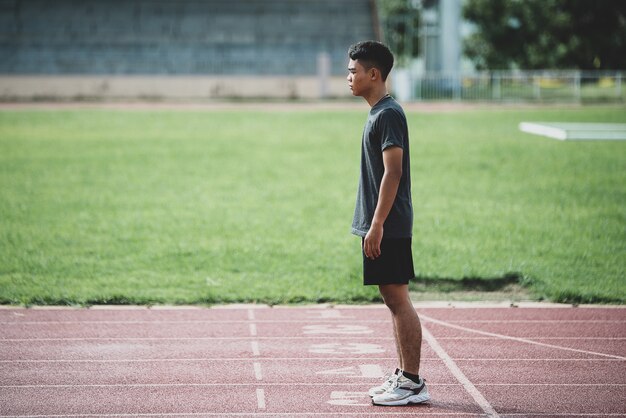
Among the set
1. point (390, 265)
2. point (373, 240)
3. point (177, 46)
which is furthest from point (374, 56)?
point (177, 46)

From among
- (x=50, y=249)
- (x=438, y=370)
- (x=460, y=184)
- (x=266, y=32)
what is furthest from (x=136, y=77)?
(x=438, y=370)

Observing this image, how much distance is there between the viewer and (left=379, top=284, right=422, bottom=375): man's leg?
5.53m

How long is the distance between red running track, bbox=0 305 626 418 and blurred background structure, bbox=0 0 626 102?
29.5 m

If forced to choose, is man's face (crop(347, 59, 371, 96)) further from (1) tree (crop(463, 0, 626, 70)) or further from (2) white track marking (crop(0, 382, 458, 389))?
(1) tree (crop(463, 0, 626, 70))

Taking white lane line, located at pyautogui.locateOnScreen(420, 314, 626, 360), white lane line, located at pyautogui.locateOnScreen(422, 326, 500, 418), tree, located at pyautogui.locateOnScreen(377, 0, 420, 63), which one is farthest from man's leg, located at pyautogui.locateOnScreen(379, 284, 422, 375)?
tree, located at pyautogui.locateOnScreen(377, 0, 420, 63)

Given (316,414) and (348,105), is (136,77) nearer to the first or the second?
(348,105)

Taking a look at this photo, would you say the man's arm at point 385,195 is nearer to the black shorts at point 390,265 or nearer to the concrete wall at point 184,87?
the black shorts at point 390,265

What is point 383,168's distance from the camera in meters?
5.45

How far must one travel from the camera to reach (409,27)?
65.1 m

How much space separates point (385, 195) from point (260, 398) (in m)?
1.48

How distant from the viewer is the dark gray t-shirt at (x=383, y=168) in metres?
5.31

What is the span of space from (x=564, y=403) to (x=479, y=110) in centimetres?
2671

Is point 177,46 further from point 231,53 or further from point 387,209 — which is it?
point 387,209

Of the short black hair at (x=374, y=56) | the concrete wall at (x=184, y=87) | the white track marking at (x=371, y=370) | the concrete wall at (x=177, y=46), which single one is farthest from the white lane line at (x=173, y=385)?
the concrete wall at (x=177, y=46)
